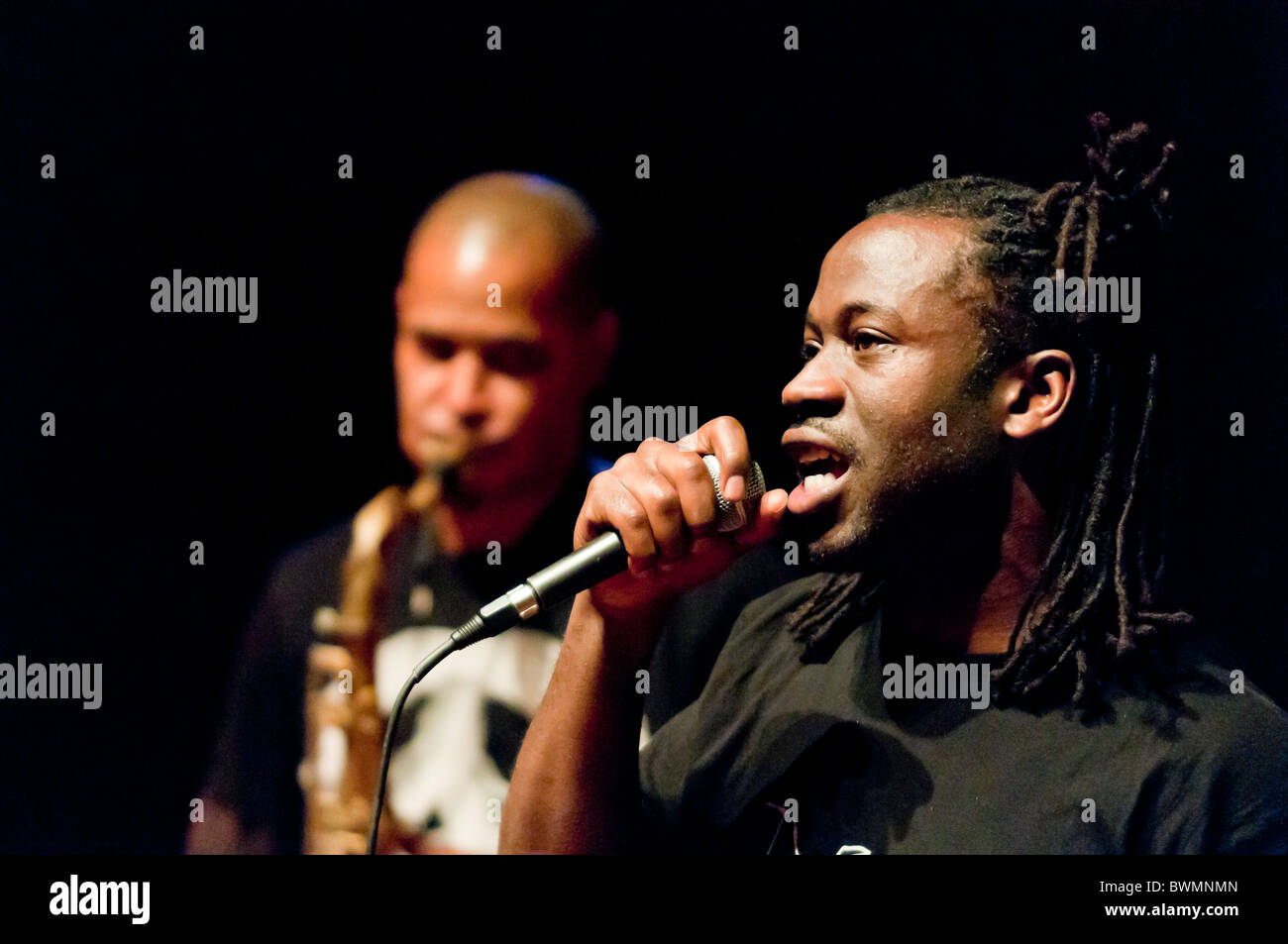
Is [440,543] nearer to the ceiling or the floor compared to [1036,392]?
nearer to the floor

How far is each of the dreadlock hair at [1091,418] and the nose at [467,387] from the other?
778 mm

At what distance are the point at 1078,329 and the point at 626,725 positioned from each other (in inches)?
36.5

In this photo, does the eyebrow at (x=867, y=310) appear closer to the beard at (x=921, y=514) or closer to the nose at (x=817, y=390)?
the nose at (x=817, y=390)

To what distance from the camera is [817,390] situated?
5.74ft

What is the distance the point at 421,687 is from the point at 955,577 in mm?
951

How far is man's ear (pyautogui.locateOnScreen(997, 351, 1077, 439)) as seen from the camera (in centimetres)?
173

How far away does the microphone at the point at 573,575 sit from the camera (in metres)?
1.48

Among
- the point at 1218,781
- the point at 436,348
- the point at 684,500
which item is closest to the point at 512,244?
the point at 436,348

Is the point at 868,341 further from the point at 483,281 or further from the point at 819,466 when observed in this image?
the point at 483,281

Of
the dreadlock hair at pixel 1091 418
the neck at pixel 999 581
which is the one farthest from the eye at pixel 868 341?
the neck at pixel 999 581

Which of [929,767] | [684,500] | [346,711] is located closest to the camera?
[684,500]
